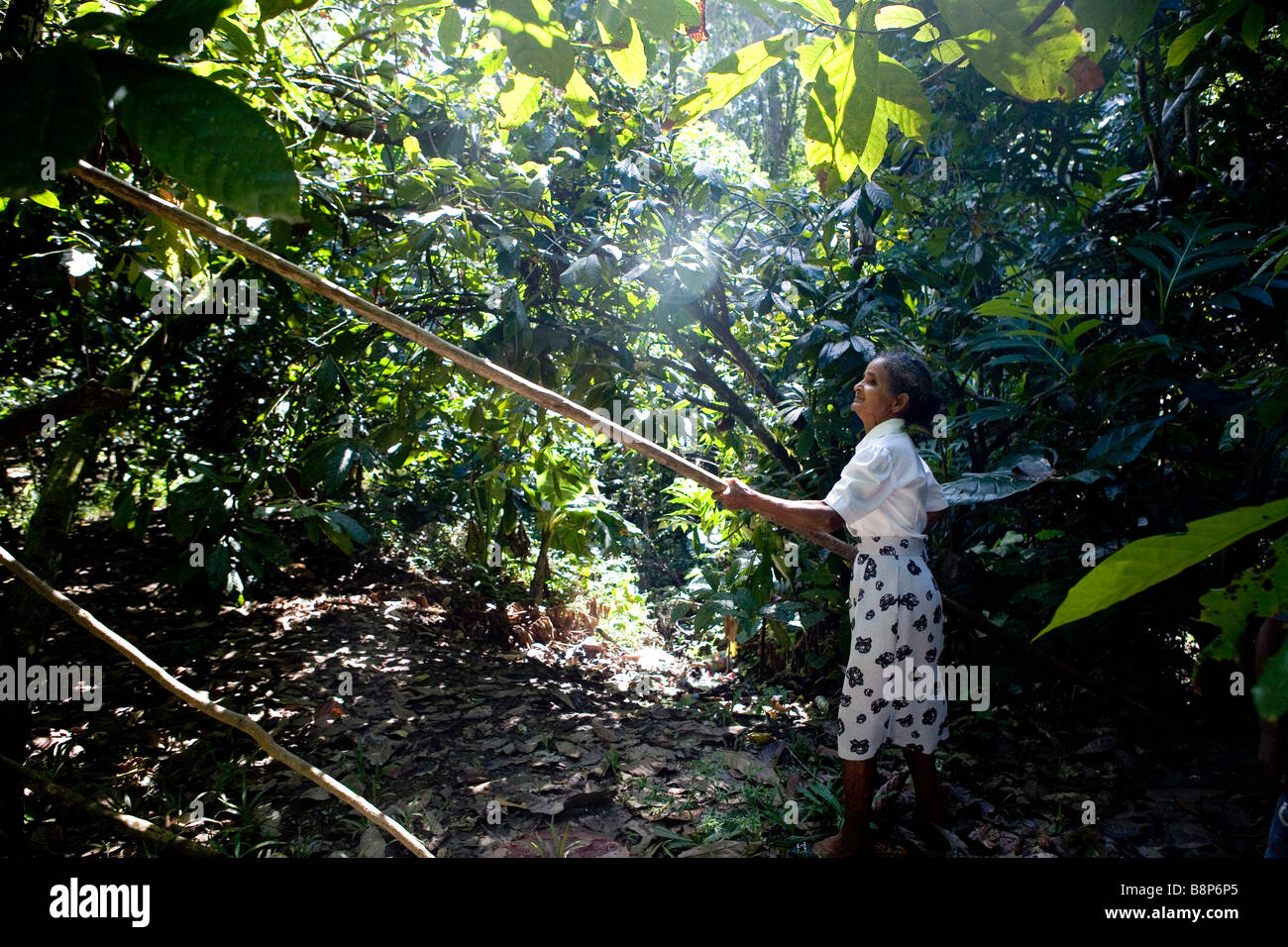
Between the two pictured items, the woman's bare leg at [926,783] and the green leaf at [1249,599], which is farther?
the woman's bare leg at [926,783]

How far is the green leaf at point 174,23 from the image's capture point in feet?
1.93

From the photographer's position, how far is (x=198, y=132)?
1.87ft

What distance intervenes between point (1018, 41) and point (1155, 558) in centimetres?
70

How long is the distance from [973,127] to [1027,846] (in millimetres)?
3085

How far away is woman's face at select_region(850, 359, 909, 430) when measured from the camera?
94.3 inches

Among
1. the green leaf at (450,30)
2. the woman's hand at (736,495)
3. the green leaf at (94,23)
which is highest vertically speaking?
the green leaf at (450,30)

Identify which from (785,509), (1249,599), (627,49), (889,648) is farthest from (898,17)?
(889,648)

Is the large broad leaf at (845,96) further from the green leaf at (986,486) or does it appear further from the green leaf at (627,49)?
the green leaf at (986,486)

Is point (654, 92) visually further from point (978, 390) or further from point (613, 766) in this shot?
point (613, 766)

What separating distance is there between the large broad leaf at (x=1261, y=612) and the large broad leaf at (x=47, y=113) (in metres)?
0.82

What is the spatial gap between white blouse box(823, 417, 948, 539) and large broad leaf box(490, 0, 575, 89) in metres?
1.47

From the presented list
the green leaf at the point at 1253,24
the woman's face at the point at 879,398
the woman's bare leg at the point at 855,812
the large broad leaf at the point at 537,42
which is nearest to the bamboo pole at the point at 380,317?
the woman's face at the point at 879,398

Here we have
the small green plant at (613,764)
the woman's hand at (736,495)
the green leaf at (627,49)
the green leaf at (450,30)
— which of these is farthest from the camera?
the small green plant at (613,764)
